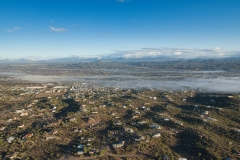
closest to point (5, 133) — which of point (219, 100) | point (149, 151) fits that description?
point (149, 151)

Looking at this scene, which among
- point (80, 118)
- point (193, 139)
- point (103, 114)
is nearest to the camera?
point (193, 139)

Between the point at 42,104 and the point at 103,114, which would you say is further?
the point at 42,104

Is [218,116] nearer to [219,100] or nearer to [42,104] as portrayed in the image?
[219,100]

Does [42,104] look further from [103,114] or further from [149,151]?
[149,151]

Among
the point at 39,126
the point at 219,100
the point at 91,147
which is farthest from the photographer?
the point at 219,100

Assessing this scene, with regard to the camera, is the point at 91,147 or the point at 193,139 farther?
the point at 193,139

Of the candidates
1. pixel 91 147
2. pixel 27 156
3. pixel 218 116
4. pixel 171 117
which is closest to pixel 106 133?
pixel 91 147

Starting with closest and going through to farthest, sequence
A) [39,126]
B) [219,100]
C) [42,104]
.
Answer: [39,126], [42,104], [219,100]

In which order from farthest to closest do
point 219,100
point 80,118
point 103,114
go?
point 219,100
point 103,114
point 80,118
